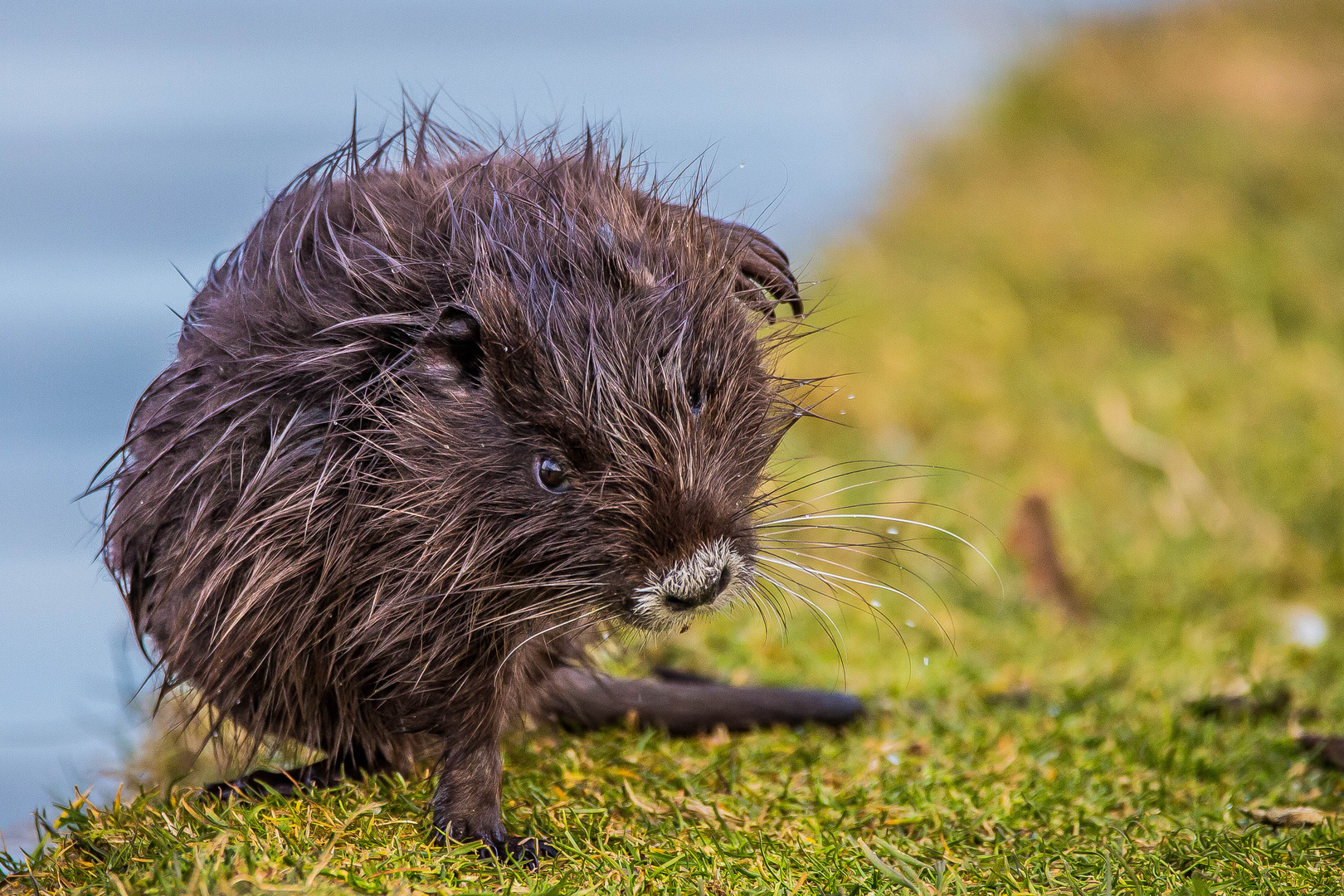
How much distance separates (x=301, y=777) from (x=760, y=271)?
5.08 feet

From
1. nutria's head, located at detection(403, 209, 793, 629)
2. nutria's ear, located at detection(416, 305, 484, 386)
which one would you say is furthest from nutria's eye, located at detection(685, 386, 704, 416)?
nutria's ear, located at detection(416, 305, 484, 386)

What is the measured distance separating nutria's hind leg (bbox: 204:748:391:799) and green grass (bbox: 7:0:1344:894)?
70mm

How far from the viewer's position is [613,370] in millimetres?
2557

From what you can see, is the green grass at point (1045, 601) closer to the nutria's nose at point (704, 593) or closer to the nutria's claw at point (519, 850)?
the nutria's claw at point (519, 850)

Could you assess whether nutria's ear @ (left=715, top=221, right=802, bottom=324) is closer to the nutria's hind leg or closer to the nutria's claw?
the nutria's claw

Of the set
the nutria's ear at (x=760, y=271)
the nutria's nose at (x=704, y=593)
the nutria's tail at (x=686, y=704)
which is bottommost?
the nutria's tail at (x=686, y=704)

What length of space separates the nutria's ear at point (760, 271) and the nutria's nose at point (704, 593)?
2.30ft

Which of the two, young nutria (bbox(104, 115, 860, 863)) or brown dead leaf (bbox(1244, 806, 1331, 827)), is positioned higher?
young nutria (bbox(104, 115, 860, 863))

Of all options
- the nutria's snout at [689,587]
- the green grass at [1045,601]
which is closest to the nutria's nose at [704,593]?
the nutria's snout at [689,587]

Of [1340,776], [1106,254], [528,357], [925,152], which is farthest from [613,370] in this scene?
[925,152]

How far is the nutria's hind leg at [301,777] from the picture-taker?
2.84 metres

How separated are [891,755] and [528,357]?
1.69 metres

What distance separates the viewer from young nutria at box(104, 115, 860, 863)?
2.54m

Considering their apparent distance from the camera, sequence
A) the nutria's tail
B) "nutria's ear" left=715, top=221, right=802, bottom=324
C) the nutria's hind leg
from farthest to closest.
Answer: the nutria's tail, "nutria's ear" left=715, top=221, right=802, bottom=324, the nutria's hind leg
